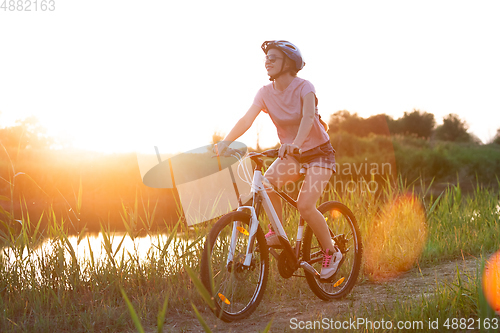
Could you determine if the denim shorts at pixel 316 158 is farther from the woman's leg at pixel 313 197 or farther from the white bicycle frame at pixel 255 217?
the white bicycle frame at pixel 255 217

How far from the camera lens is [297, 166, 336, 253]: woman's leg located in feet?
9.90

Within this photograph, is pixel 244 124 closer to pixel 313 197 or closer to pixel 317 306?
pixel 313 197

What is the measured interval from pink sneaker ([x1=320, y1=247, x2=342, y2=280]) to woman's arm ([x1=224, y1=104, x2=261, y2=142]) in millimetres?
1199

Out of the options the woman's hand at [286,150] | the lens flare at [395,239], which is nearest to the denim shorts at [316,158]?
the woman's hand at [286,150]

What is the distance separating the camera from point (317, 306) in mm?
Result: 3168

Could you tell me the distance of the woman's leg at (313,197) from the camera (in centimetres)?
302

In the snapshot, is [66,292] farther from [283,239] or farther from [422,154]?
[422,154]

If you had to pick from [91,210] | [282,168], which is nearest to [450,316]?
[282,168]

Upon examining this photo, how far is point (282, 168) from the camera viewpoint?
311 cm

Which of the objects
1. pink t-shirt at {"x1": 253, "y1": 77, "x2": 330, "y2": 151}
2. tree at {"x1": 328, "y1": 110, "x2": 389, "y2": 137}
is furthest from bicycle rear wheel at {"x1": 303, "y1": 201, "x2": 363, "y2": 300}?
tree at {"x1": 328, "y1": 110, "x2": 389, "y2": 137}

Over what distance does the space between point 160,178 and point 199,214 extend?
358cm

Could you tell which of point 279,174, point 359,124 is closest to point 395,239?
point 279,174

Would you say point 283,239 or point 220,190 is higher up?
point 220,190

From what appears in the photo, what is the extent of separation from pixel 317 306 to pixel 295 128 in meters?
1.41
